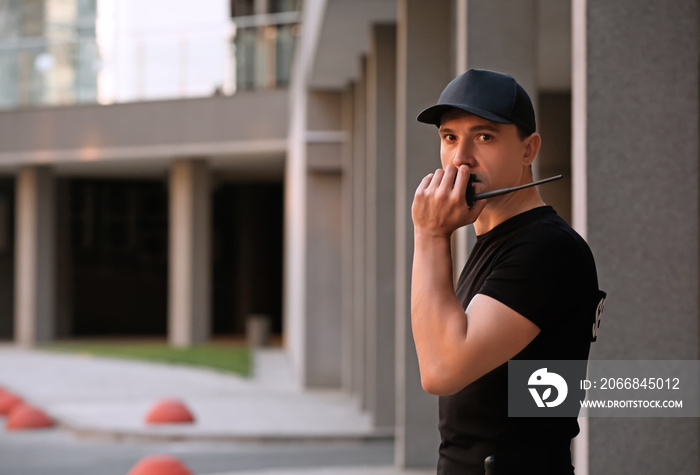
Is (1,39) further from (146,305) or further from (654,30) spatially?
(654,30)

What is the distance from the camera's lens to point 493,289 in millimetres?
2096

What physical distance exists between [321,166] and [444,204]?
15.3m

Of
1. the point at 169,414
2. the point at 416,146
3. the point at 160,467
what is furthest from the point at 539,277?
the point at 169,414

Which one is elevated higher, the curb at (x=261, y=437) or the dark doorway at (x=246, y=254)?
the dark doorway at (x=246, y=254)

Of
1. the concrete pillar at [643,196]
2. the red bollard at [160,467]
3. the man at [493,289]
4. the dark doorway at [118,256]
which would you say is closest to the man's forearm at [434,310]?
the man at [493,289]

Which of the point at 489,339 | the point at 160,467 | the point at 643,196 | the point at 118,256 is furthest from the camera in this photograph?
the point at 118,256

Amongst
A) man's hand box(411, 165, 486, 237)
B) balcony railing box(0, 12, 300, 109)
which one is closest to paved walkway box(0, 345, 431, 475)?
man's hand box(411, 165, 486, 237)

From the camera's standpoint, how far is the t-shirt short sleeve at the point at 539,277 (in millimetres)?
2072

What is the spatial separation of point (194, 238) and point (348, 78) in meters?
12.7

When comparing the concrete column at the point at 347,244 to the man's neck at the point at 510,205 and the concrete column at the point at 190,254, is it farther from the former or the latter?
the man's neck at the point at 510,205

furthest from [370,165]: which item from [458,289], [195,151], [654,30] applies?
[195,151]

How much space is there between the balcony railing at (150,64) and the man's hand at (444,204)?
23.1 metres

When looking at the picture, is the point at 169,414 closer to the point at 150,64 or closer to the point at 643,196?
the point at 643,196

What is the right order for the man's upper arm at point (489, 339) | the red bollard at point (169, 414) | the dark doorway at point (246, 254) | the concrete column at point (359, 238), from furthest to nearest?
the dark doorway at point (246, 254) < the concrete column at point (359, 238) < the red bollard at point (169, 414) < the man's upper arm at point (489, 339)
